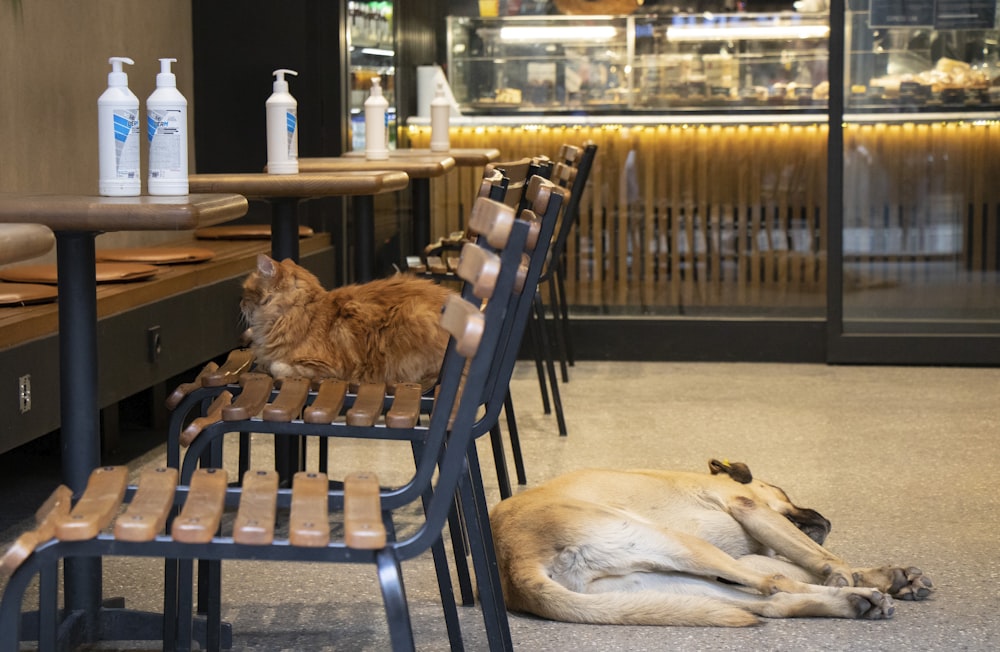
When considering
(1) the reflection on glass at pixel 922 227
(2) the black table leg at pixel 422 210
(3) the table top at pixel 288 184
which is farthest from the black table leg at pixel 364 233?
(1) the reflection on glass at pixel 922 227

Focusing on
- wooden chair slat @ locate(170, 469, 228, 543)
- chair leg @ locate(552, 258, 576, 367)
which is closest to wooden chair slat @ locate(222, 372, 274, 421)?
wooden chair slat @ locate(170, 469, 228, 543)

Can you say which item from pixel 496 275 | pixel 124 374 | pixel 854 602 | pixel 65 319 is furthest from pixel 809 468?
pixel 496 275

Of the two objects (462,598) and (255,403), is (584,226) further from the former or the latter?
(255,403)

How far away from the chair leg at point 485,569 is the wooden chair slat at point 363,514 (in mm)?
325

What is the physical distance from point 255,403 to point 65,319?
0.40 metres

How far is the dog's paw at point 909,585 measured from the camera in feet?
9.28

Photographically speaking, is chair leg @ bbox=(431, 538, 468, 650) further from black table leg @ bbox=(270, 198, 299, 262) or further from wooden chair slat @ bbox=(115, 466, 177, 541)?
black table leg @ bbox=(270, 198, 299, 262)

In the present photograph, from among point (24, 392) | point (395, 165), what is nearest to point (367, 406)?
point (24, 392)

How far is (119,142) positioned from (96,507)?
883 mm

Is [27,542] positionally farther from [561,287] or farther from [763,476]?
[561,287]

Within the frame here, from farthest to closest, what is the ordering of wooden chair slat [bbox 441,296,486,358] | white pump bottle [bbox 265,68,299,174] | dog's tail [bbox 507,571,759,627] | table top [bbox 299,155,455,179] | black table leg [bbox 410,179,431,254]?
black table leg [bbox 410,179,431,254] → table top [bbox 299,155,455,179] → white pump bottle [bbox 265,68,299,174] → dog's tail [bbox 507,571,759,627] → wooden chair slat [bbox 441,296,486,358]

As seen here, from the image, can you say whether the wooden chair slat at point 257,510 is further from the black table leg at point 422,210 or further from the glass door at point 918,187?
the glass door at point 918,187

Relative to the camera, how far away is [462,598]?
284cm

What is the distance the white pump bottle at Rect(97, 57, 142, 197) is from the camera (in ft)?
7.66
